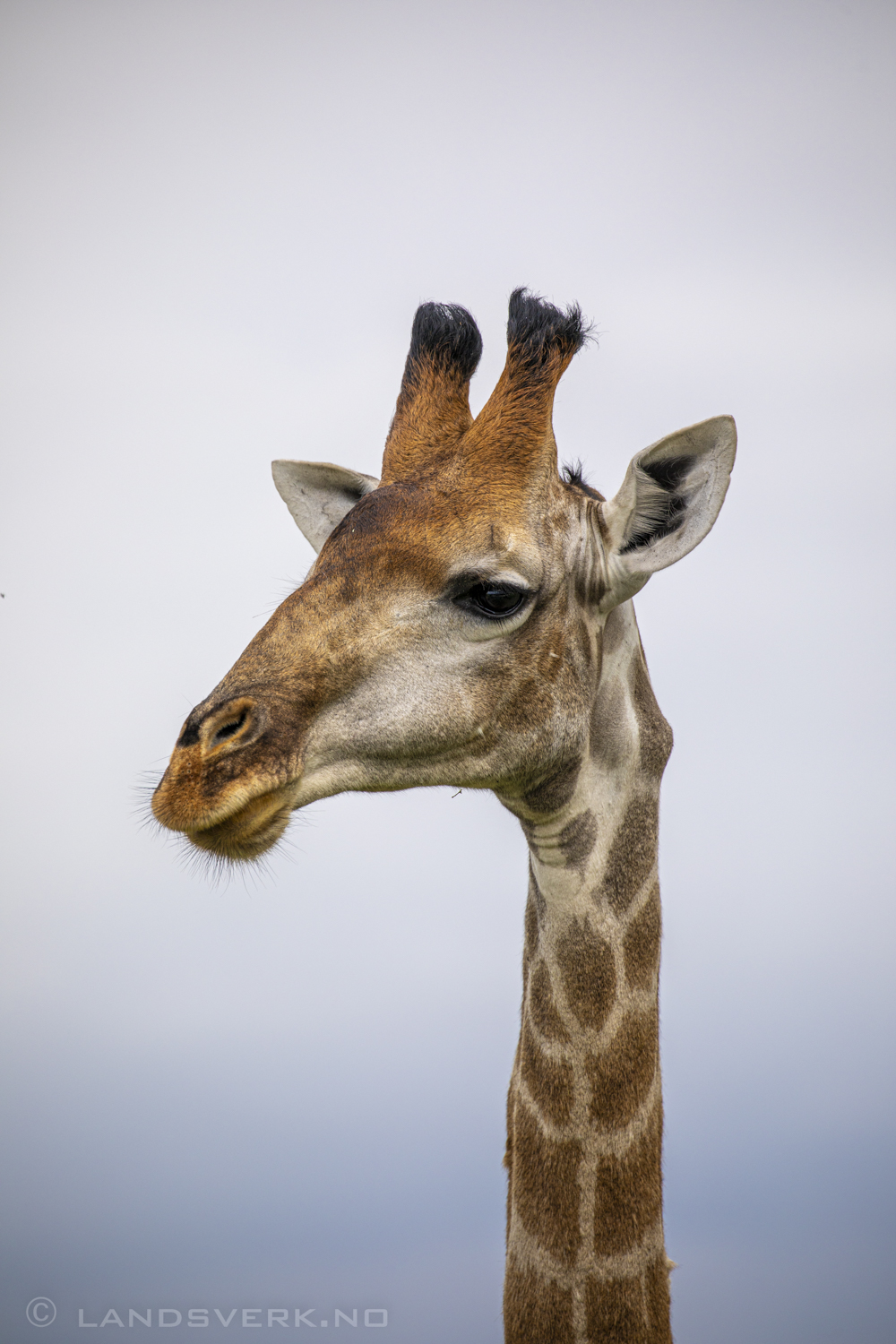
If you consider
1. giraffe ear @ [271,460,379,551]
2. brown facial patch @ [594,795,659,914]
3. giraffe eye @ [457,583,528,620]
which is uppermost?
giraffe ear @ [271,460,379,551]

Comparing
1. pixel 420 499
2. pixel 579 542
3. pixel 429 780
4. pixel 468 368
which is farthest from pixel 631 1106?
pixel 468 368

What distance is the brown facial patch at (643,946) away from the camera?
5.37m

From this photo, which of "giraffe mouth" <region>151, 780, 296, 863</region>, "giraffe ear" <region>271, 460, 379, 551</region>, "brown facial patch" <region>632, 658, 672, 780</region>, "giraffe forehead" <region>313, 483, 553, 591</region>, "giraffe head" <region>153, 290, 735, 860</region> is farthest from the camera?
"giraffe ear" <region>271, 460, 379, 551</region>

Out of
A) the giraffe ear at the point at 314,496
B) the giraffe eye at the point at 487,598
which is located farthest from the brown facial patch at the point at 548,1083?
the giraffe ear at the point at 314,496

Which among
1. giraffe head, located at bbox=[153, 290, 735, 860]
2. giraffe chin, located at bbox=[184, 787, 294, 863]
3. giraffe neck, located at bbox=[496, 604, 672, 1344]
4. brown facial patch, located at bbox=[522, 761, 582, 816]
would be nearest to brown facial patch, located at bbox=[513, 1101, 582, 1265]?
giraffe neck, located at bbox=[496, 604, 672, 1344]

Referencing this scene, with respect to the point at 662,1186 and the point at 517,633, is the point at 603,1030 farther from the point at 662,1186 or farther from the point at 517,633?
the point at 517,633

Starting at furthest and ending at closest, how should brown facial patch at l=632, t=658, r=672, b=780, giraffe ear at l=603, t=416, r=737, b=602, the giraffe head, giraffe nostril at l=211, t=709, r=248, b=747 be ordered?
1. brown facial patch at l=632, t=658, r=672, b=780
2. giraffe ear at l=603, t=416, r=737, b=602
3. the giraffe head
4. giraffe nostril at l=211, t=709, r=248, b=747

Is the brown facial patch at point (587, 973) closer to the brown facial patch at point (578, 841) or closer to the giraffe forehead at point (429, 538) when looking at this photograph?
the brown facial patch at point (578, 841)

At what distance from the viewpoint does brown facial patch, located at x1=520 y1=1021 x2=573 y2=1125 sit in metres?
5.16

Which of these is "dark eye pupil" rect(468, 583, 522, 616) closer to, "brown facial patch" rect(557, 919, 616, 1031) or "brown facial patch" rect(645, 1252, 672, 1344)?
"brown facial patch" rect(557, 919, 616, 1031)

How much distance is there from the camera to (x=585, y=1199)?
16.6 ft

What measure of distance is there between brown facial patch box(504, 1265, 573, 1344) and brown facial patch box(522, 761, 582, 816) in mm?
2034

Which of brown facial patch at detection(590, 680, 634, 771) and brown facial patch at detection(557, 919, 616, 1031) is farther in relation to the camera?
brown facial patch at detection(590, 680, 634, 771)

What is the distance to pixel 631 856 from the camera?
5457 mm
